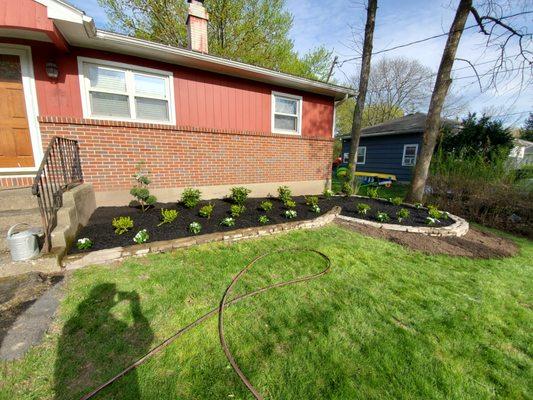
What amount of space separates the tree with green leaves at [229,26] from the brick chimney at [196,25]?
5.04 m

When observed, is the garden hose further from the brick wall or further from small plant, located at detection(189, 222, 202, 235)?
the brick wall

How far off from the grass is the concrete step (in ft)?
6.18

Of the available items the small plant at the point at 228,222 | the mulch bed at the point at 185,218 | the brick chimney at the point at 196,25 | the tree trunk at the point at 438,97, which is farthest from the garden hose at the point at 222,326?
the brick chimney at the point at 196,25

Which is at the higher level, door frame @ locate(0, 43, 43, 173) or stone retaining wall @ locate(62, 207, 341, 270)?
door frame @ locate(0, 43, 43, 173)

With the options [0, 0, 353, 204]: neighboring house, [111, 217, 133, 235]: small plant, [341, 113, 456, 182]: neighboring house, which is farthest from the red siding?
[341, 113, 456, 182]: neighboring house

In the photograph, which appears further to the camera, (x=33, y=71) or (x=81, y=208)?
(x=33, y=71)

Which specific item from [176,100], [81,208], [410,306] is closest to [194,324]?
[410,306]

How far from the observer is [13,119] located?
14.4ft

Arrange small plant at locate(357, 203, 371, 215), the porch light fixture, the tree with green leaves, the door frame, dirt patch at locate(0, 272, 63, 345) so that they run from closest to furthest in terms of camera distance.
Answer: dirt patch at locate(0, 272, 63, 345)
the door frame
the porch light fixture
small plant at locate(357, 203, 371, 215)
the tree with green leaves

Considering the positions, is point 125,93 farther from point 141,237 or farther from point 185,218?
point 141,237

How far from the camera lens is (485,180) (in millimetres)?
6727

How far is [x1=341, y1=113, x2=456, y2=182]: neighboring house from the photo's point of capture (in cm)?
1288

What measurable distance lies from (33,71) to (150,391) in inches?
225

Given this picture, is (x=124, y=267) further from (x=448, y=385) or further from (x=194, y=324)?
(x=448, y=385)
